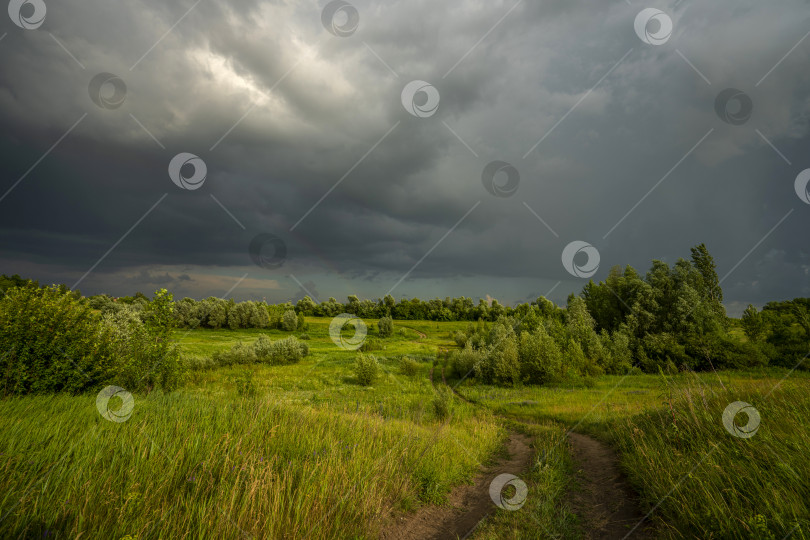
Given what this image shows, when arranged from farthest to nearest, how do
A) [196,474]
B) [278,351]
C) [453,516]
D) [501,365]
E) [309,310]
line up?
[309,310] < [278,351] < [501,365] < [453,516] < [196,474]

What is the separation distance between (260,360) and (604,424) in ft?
182

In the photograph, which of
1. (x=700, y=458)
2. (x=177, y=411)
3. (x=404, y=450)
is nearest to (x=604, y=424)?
(x=700, y=458)

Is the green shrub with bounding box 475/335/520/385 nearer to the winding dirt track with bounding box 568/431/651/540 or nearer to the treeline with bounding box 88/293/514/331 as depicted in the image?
the winding dirt track with bounding box 568/431/651/540

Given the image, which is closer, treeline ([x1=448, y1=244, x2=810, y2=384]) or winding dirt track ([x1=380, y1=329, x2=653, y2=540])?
winding dirt track ([x1=380, y1=329, x2=653, y2=540])

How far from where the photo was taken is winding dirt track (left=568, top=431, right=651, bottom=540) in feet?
20.8

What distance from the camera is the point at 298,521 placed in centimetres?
503

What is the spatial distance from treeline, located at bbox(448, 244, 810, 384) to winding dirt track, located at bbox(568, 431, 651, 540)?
3227 cm

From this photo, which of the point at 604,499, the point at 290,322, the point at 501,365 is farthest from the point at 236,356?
the point at 604,499

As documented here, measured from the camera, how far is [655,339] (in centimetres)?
4834

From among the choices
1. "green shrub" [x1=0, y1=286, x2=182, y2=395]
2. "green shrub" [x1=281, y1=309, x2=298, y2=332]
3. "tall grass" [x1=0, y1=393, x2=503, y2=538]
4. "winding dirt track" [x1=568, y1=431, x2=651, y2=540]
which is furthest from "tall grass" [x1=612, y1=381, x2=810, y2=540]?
"green shrub" [x1=281, y1=309, x2=298, y2=332]

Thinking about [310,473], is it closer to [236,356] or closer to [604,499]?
[604,499]

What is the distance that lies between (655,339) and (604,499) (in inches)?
2073

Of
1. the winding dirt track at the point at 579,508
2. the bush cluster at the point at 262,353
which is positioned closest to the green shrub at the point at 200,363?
the bush cluster at the point at 262,353

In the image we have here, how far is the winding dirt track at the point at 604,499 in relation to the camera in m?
6.35
